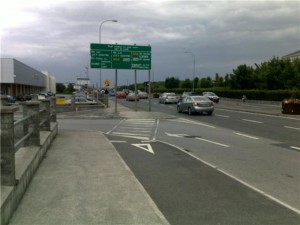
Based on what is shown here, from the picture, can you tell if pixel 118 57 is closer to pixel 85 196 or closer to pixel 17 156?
pixel 17 156

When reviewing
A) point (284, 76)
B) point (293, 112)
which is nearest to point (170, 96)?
point (284, 76)

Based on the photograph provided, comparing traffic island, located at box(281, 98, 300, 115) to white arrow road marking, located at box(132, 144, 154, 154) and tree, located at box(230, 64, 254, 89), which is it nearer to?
white arrow road marking, located at box(132, 144, 154, 154)

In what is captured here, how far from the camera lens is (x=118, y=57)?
1404 inches

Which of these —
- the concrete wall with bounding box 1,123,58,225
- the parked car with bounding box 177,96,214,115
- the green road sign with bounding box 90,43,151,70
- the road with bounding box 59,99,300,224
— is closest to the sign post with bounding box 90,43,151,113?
the green road sign with bounding box 90,43,151,70

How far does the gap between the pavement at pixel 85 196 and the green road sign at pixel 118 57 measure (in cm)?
2546

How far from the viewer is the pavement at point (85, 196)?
223 inches

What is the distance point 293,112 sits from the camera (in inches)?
1277

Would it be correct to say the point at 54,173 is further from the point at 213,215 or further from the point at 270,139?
the point at 270,139

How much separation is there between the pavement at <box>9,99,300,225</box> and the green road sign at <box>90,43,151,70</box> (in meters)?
25.5

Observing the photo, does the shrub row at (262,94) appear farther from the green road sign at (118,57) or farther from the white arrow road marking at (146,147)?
the white arrow road marking at (146,147)

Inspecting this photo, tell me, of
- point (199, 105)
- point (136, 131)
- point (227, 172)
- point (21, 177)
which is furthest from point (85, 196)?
point (199, 105)

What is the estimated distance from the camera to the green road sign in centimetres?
3556

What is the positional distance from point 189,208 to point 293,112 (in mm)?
27981

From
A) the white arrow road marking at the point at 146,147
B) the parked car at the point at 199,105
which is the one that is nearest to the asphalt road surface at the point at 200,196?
the white arrow road marking at the point at 146,147
